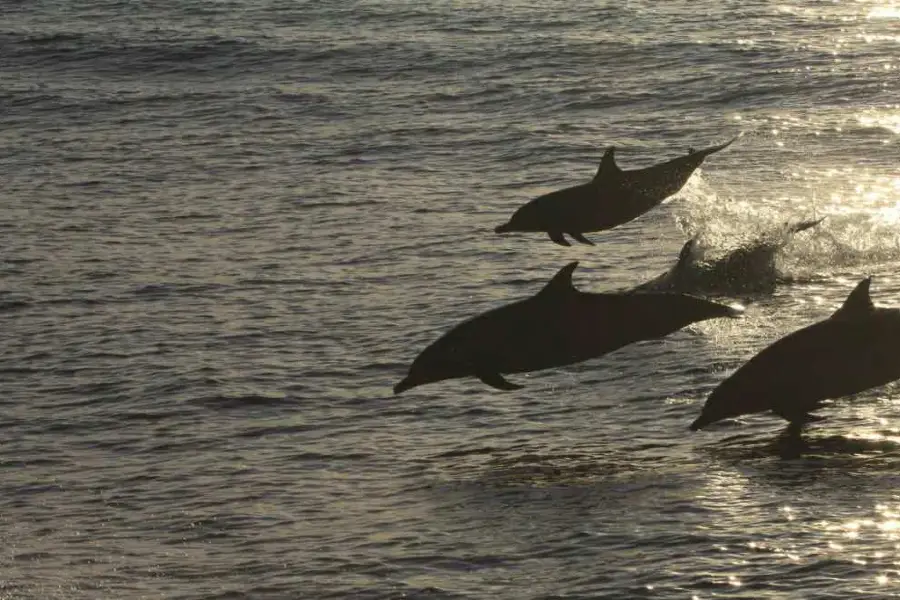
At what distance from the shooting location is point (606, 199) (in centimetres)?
1780

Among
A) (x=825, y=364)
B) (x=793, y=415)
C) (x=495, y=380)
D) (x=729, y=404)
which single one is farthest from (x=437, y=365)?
(x=825, y=364)

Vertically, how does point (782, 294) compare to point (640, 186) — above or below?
below

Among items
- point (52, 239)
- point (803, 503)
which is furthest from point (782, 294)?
point (52, 239)

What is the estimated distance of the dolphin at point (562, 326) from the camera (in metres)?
13.8

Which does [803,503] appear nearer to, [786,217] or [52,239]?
[786,217]

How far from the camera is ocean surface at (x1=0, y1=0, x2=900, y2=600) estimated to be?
476 inches

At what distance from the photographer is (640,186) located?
59.0 ft

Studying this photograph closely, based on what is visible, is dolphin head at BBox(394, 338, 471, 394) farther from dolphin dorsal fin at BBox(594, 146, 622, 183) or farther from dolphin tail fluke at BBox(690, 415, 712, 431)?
dolphin dorsal fin at BBox(594, 146, 622, 183)

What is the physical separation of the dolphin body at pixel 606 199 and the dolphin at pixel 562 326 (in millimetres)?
3726

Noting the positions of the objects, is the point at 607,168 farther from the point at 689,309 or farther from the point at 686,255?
the point at 689,309

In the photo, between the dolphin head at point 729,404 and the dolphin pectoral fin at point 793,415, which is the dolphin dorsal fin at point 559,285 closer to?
the dolphin head at point 729,404

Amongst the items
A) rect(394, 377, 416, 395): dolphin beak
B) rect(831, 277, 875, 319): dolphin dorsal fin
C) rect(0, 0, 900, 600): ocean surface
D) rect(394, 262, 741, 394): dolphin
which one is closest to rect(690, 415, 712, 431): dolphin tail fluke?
rect(0, 0, 900, 600): ocean surface

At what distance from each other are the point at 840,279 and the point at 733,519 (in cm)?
743

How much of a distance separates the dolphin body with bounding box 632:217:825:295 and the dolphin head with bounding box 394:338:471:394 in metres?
5.19
